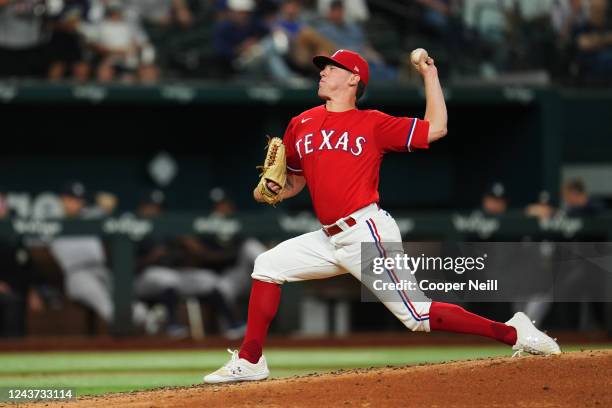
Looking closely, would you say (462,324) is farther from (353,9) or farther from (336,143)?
(353,9)

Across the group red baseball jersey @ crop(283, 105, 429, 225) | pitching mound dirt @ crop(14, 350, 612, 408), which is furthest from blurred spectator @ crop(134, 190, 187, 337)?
red baseball jersey @ crop(283, 105, 429, 225)

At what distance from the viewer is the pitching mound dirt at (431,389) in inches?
213

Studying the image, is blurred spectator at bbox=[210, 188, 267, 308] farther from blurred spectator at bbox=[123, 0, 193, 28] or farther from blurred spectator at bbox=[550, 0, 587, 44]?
blurred spectator at bbox=[550, 0, 587, 44]

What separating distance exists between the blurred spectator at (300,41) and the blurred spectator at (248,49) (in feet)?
0.38

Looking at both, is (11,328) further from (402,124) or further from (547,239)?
(402,124)

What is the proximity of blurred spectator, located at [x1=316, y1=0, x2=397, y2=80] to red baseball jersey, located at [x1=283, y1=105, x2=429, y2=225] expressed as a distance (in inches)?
330

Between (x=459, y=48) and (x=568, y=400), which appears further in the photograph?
(x=459, y=48)

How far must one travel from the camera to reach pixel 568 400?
5406mm

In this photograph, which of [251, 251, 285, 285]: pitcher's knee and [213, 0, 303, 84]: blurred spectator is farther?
[213, 0, 303, 84]: blurred spectator

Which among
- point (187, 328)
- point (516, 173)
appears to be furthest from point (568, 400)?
point (516, 173)

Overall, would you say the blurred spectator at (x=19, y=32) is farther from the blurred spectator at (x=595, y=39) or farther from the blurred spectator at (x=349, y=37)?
the blurred spectator at (x=595, y=39)

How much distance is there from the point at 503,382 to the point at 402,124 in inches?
52.7

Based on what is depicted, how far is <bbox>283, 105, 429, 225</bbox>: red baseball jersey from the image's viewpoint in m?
5.91

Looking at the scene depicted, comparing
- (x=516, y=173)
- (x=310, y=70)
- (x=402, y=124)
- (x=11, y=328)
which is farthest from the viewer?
(x=516, y=173)
